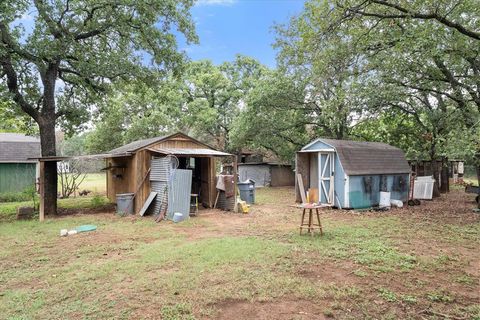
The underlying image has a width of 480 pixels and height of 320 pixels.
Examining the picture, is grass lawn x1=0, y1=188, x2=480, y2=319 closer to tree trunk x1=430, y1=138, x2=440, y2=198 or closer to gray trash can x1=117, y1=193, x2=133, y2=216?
gray trash can x1=117, y1=193, x2=133, y2=216

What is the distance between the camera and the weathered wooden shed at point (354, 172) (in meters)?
11.5

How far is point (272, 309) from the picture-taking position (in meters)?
3.55

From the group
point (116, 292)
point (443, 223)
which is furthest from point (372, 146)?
point (116, 292)

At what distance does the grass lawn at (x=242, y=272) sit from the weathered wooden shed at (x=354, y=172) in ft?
10.4

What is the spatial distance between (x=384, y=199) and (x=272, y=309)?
9.99 metres

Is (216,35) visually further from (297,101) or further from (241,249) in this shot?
(241,249)

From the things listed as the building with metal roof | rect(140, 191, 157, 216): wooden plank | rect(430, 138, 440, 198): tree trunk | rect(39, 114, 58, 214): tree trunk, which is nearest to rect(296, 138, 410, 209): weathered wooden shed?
rect(430, 138, 440, 198): tree trunk

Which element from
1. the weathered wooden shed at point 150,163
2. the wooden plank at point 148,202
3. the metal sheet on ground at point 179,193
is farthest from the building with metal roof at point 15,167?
the metal sheet on ground at point 179,193

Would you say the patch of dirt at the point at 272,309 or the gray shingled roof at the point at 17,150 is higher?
the gray shingled roof at the point at 17,150

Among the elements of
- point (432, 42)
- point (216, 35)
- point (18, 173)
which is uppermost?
point (216, 35)

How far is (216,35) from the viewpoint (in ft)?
53.0

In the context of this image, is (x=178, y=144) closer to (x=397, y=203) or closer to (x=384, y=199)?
(x=384, y=199)

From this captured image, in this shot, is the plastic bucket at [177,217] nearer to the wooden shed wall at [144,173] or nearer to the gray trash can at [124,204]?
the wooden shed wall at [144,173]

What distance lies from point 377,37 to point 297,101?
27.6ft
